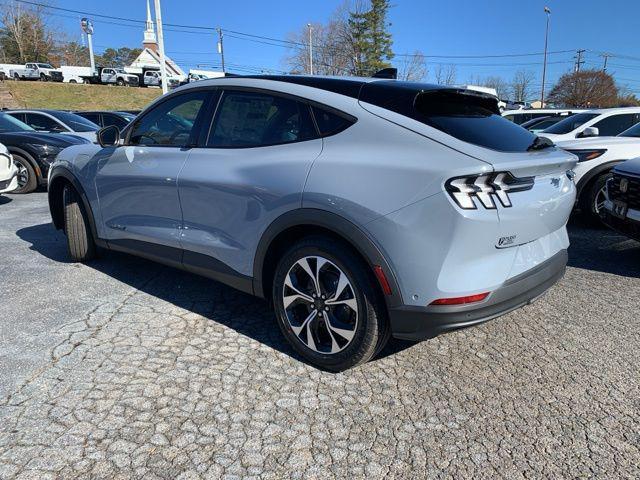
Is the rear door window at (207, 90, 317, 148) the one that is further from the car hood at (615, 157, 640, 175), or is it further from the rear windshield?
the car hood at (615, 157, 640, 175)

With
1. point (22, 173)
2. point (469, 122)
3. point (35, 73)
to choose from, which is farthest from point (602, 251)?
point (35, 73)

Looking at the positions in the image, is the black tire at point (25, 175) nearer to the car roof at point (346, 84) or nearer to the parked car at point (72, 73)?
the car roof at point (346, 84)

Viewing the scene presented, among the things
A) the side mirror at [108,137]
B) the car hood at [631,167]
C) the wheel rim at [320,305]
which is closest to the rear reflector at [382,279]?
the wheel rim at [320,305]

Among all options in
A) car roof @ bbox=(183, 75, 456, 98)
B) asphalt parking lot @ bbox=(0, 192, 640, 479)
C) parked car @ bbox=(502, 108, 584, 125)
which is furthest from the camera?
parked car @ bbox=(502, 108, 584, 125)

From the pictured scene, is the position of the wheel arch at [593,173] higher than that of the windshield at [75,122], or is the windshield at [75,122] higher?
the windshield at [75,122]

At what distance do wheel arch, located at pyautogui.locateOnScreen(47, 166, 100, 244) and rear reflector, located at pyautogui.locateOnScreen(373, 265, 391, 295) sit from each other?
3091 mm

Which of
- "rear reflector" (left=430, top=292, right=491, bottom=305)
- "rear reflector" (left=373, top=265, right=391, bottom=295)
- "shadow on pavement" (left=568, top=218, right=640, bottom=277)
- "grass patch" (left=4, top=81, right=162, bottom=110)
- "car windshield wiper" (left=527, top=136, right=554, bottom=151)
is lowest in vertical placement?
"shadow on pavement" (left=568, top=218, right=640, bottom=277)

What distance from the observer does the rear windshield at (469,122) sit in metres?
2.63

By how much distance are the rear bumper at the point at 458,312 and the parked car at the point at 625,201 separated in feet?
8.39

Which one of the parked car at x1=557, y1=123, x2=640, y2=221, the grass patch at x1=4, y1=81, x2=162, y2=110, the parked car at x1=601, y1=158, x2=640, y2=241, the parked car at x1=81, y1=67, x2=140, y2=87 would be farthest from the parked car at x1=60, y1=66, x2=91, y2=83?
the parked car at x1=601, y1=158, x2=640, y2=241

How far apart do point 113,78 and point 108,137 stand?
55770 mm

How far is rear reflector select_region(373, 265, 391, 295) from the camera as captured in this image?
8.32 ft

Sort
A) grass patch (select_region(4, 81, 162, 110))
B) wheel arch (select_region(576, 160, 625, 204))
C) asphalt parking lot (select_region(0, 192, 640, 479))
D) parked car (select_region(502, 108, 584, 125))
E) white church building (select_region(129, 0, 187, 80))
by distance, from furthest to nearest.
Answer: white church building (select_region(129, 0, 187, 80)), grass patch (select_region(4, 81, 162, 110)), parked car (select_region(502, 108, 584, 125)), wheel arch (select_region(576, 160, 625, 204)), asphalt parking lot (select_region(0, 192, 640, 479))

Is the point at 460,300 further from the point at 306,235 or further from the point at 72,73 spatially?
the point at 72,73
